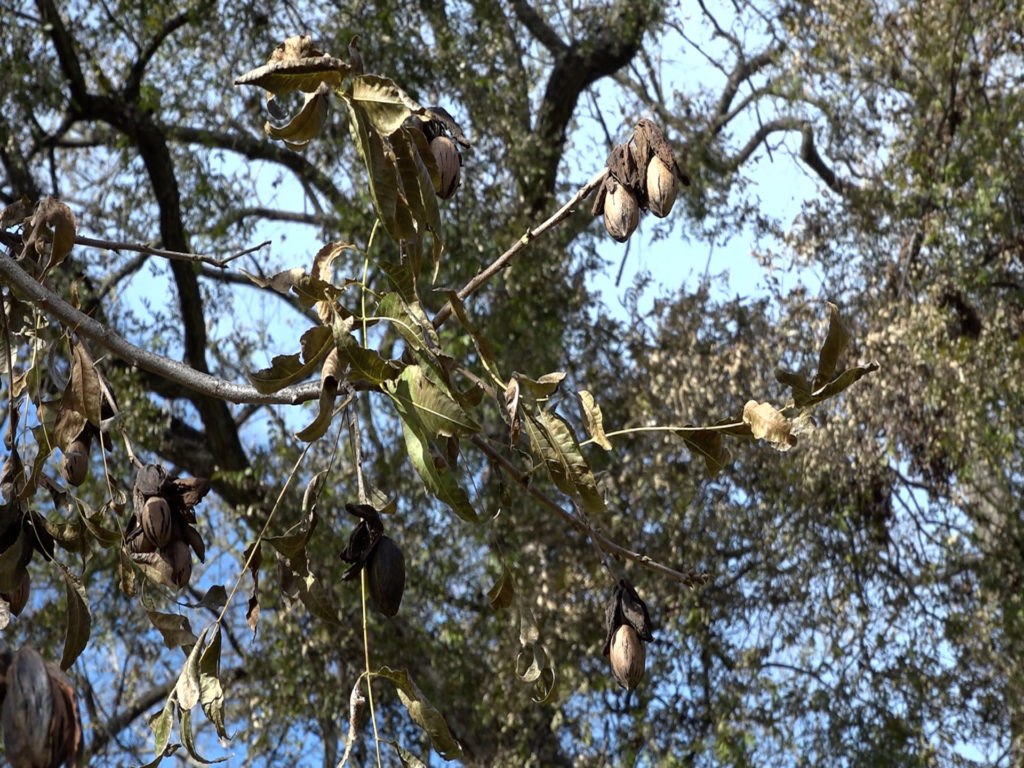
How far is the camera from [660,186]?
112 centimetres

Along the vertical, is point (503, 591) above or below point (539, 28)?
below

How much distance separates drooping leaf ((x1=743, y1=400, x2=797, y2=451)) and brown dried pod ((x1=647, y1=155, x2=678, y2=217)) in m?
0.18

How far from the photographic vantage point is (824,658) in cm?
421

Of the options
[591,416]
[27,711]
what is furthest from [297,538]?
[27,711]

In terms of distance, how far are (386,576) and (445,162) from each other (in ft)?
1.17

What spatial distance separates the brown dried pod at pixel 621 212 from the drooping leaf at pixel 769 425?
0.59 feet

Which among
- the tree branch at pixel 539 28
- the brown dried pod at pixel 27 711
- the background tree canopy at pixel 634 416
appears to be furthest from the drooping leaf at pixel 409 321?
the tree branch at pixel 539 28

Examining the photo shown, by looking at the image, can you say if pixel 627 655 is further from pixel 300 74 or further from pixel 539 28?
pixel 539 28

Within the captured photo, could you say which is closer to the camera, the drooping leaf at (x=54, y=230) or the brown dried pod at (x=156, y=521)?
the brown dried pod at (x=156, y=521)

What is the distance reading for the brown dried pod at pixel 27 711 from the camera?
63 centimetres

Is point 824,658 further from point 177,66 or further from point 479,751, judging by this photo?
point 177,66

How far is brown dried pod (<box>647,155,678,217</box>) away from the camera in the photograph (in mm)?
1117

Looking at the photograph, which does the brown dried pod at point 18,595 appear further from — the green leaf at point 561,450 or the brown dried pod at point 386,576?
the green leaf at point 561,450

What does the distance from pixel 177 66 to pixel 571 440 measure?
12.3ft
